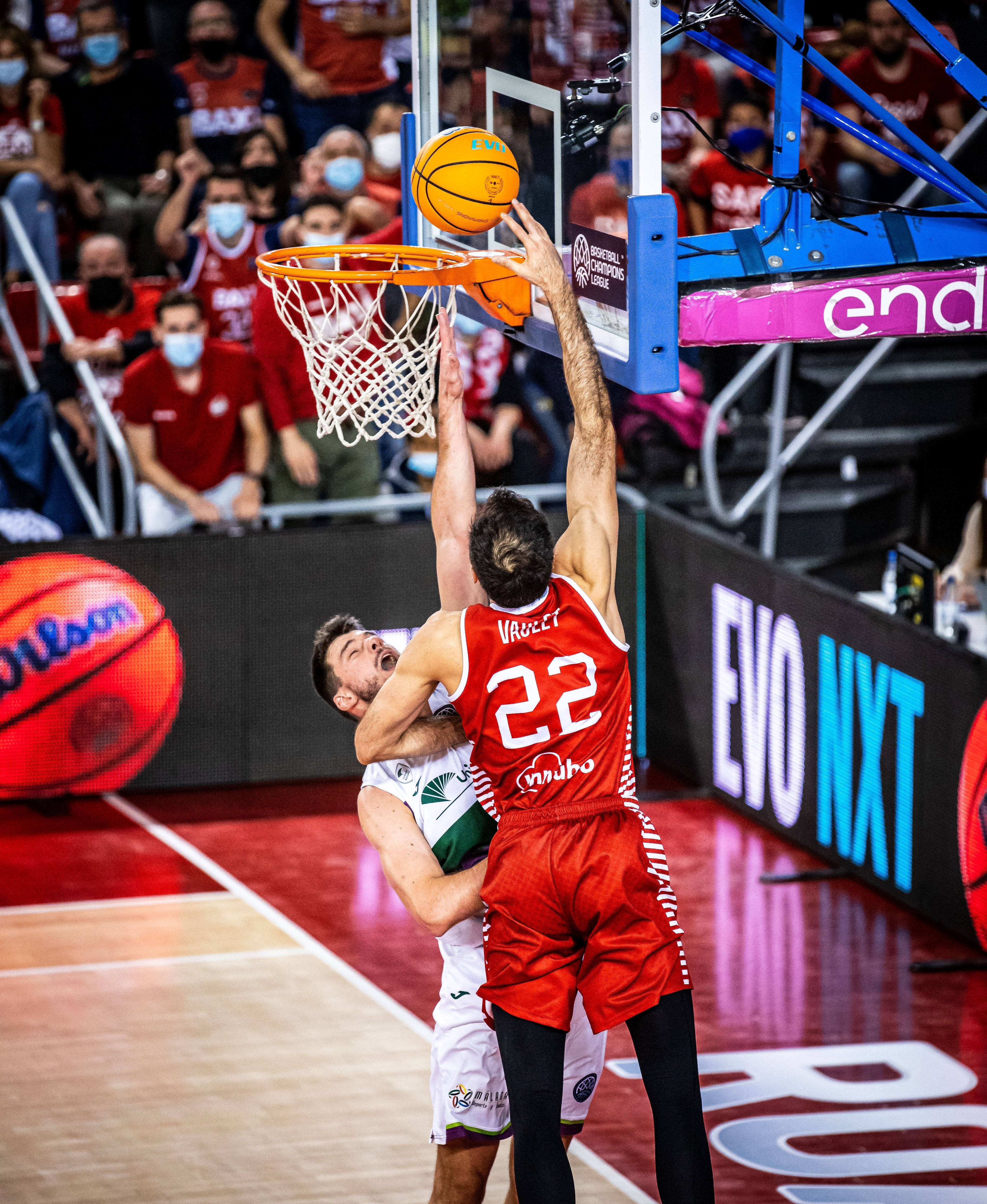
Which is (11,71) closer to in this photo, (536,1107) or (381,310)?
(381,310)

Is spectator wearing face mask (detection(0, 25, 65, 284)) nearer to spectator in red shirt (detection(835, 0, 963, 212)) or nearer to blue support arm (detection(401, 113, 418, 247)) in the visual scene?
blue support arm (detection(401, 113, 418, 247))

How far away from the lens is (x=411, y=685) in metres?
4.79

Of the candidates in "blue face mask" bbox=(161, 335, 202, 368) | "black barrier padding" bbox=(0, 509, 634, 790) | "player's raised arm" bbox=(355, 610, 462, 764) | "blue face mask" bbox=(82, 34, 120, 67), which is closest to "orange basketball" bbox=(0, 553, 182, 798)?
"black barrier padding" bbox=(0, 509, 634, 790)

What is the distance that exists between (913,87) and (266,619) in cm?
548

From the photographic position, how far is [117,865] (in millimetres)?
9055

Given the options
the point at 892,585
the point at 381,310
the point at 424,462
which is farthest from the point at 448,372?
the point at 424,462

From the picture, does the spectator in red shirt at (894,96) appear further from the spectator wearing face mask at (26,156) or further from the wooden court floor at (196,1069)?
the wooden court floor at (196,1069)

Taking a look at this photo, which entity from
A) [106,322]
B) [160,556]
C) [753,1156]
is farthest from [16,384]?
[753,1156]

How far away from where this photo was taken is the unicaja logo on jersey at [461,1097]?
16.6 feet

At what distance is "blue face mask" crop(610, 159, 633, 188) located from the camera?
5.22 m

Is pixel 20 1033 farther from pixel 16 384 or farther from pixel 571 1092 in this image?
pixel 16 384

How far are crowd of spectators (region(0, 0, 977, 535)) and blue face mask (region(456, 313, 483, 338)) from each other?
0.02 meters

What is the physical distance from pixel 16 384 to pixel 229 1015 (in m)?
4.88

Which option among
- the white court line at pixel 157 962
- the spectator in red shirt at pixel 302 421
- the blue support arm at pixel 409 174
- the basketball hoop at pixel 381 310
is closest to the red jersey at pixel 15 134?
the spectator in red shirt at pixel 302 421
